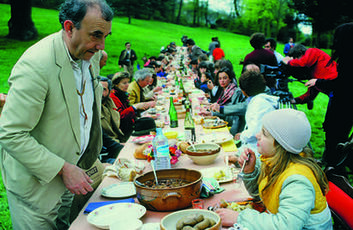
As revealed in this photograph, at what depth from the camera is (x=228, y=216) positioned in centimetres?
154

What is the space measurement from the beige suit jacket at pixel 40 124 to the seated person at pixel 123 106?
283cm

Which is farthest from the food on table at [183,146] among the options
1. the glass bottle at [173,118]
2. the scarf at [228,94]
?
the scarf at [228,94]

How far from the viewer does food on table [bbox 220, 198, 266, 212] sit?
169 centimetres

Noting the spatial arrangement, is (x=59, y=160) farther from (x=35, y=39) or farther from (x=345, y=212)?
(x=35, y=39)

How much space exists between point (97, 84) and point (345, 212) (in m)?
1.62

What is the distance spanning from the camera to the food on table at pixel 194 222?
132 cm

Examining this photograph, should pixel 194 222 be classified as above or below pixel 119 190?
above

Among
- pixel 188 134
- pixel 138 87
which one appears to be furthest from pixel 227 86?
pixel 188 134

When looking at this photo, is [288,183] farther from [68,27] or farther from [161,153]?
[68,27]

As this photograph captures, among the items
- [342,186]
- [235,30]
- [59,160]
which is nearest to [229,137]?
[342,186]

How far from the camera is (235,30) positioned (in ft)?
167

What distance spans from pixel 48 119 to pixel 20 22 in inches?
673

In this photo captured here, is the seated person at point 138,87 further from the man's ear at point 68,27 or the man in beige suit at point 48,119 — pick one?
the man's ear at point 68,27

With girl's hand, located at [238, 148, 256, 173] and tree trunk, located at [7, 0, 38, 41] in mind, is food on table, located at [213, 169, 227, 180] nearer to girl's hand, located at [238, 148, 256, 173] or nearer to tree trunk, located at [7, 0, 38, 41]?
girl's hand, located at [238, 148, 256, 173]
